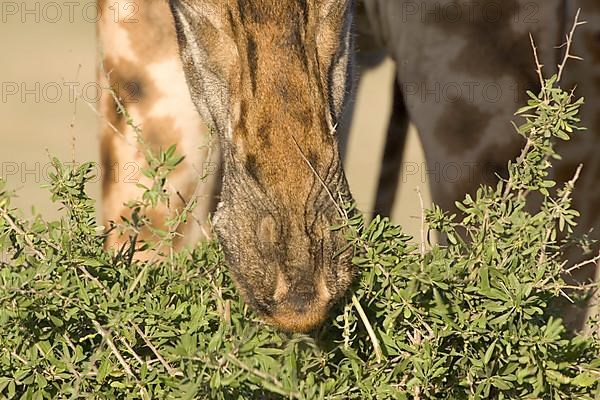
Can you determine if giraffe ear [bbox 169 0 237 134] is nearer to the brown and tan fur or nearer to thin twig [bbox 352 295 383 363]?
thin twig [bbox 352 295 383 363]

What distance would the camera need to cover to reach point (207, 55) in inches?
99.6

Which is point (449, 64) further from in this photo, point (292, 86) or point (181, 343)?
point (181, 343)

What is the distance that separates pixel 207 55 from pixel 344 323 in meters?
0.63

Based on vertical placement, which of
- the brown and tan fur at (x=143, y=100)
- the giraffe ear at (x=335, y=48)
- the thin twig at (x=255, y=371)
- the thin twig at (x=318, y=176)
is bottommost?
the brown and tan fur at (x=143, y=100)

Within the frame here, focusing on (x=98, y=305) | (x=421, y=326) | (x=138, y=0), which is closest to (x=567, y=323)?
(x=421, y=326)

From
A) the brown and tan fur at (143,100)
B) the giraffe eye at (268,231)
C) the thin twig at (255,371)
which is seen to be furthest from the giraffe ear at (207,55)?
the brown and tan fur at (143,100)

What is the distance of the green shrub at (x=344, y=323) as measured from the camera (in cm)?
210

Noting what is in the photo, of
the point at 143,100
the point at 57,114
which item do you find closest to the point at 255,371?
the point at 143,100

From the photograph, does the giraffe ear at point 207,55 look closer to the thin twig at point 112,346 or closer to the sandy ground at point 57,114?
the thin twig at point 112,346

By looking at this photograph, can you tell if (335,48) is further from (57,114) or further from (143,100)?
(57,114)

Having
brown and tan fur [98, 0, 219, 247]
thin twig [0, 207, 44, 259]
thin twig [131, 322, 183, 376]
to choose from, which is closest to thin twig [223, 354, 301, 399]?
thin twig [131, 322, 183, 376]

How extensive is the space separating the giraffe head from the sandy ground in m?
2.44

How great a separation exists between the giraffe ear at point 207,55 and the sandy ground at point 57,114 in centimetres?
229

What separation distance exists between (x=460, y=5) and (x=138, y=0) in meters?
0.90
